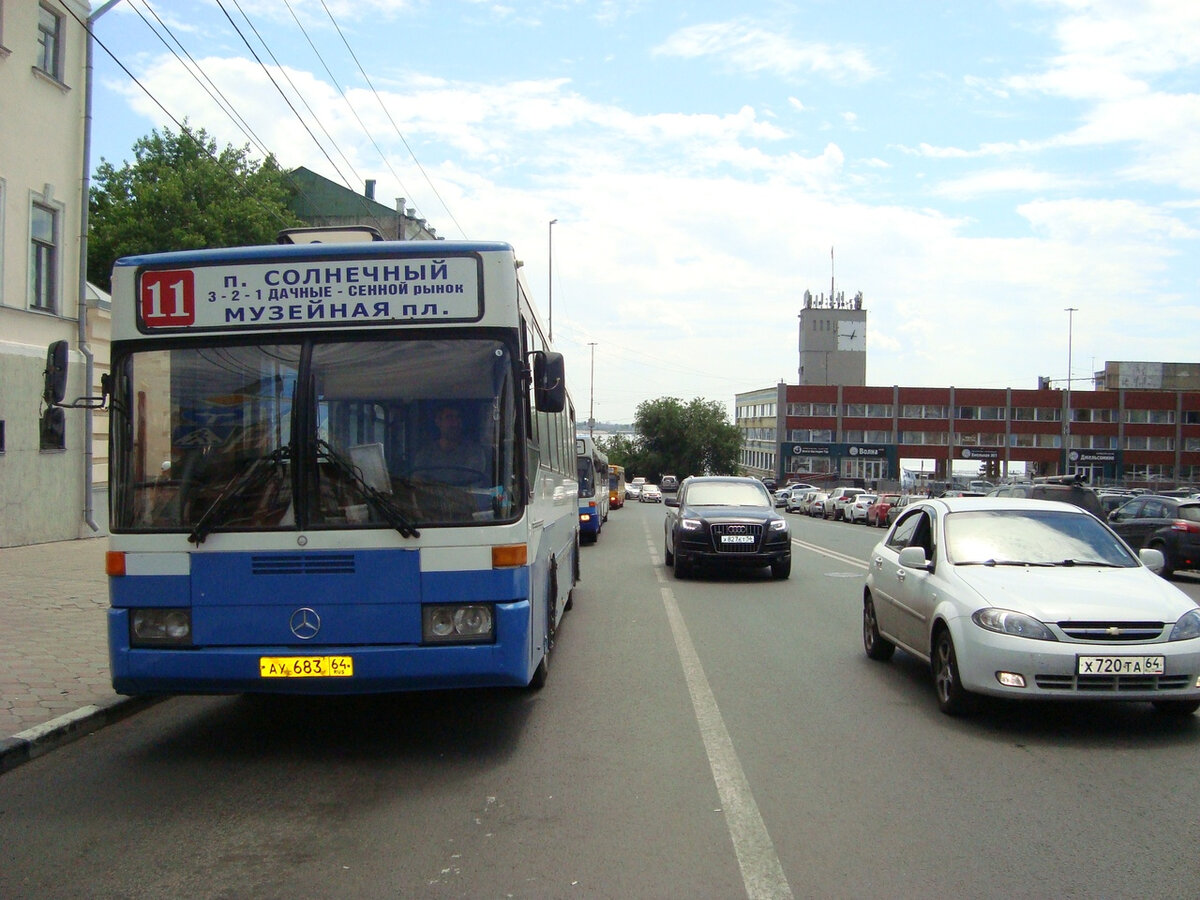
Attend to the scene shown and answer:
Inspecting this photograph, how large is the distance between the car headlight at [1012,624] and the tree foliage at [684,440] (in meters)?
118

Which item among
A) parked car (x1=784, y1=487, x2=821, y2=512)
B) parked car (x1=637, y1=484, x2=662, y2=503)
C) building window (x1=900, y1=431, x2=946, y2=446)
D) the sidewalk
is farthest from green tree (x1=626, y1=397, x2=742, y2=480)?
the sidewalk

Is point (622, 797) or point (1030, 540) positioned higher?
point (1030, 540)

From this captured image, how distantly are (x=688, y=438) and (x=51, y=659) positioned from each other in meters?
120

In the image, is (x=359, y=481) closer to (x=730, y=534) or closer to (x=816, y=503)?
(x=730, y=534)

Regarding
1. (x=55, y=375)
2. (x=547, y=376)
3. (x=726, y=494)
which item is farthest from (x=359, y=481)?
(x=726, y=494)

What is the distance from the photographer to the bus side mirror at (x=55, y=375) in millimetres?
6582

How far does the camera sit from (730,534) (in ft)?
56.6

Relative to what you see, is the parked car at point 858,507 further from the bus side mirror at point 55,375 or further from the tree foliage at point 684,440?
the tree foliage at point 684,440

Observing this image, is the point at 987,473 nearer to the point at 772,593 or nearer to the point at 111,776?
the point at 772,593

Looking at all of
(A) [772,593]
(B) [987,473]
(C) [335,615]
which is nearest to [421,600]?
(C) [335,615]

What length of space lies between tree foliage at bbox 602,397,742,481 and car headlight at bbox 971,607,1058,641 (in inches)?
4637

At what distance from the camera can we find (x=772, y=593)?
1576 centimetres

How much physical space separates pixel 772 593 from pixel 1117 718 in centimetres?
844

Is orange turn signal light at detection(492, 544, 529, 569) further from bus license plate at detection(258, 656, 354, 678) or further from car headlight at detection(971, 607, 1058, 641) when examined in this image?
car headlight at detection(971, 607, 1058, 641)
